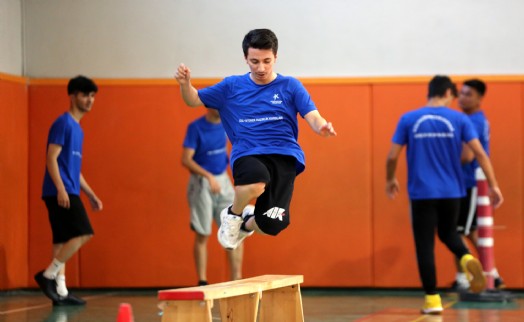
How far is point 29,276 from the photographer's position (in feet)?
32.6

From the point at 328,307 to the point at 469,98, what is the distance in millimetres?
2604

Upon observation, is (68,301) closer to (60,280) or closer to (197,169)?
(60,280)

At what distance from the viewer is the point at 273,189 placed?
5883 millimetres

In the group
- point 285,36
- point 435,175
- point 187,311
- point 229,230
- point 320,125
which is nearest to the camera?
point 187,311

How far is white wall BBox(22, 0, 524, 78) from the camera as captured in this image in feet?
32.2

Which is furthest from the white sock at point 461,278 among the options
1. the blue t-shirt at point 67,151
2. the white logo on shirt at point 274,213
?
the blue t-shirt at point 67,151

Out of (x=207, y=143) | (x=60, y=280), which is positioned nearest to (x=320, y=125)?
(x=207, y=143)

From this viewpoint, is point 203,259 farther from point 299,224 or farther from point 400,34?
point 400,34

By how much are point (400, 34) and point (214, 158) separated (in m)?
2.66

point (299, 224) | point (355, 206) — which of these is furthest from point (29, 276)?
point (355, 206)

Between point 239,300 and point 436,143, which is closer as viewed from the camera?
point 239,300

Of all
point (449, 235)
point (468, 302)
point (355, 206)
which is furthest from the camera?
point (355, 206)

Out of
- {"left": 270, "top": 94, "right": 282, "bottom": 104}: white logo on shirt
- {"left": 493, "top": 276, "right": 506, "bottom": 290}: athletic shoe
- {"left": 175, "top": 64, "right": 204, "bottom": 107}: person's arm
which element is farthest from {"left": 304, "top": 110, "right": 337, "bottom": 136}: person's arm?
{"left": 493, "top": 276, "right": 506, "bottom": 290}: athletic shoe

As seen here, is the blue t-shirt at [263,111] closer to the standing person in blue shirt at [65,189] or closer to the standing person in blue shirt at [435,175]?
the standing person in blue shirt at [435,175]
